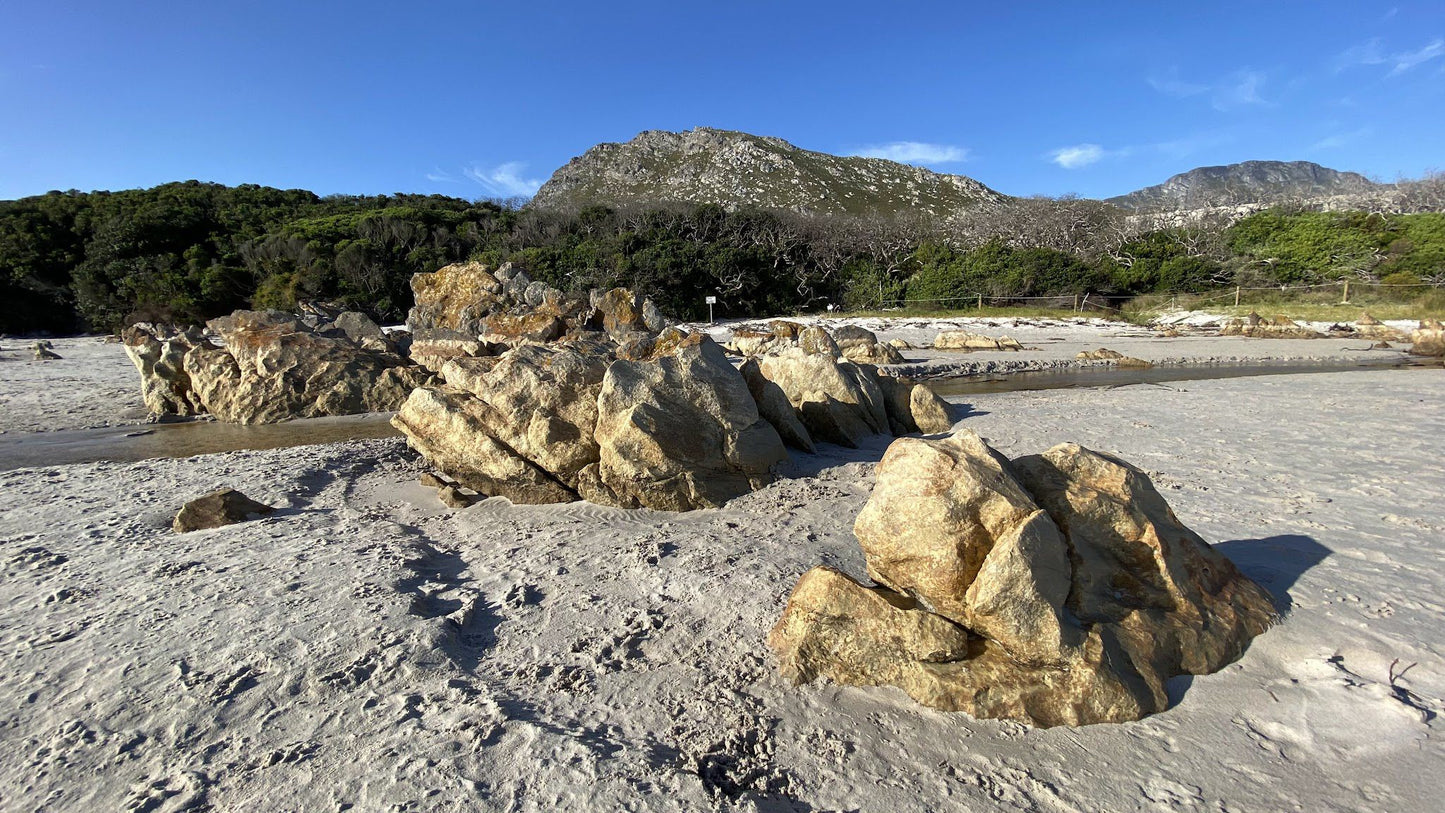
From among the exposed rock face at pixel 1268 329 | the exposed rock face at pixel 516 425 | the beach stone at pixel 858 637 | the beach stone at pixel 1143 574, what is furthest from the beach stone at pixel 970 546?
the exposed rock face at pixel 1268 329

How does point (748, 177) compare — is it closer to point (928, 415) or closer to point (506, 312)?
point (506, 312)

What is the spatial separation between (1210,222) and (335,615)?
152ft

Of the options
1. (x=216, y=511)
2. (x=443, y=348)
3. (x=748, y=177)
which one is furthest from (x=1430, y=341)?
(x=748, y=177)

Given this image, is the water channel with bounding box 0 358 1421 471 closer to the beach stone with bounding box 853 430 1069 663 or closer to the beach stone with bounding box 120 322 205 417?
the beach stone with bounding box 120 322 205 417

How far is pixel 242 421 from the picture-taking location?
37.2 feet

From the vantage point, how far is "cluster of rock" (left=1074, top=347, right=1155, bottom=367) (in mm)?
18266

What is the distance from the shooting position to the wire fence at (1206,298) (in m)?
27.8

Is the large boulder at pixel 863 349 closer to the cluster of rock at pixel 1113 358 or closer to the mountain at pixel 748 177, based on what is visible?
the cluster of rock at pixel 1113 358

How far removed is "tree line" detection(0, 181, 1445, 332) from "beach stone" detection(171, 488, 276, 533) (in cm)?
2480

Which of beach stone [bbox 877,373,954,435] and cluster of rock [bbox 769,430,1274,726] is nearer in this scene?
cluster of rock [bbox 769,430,1274,726]

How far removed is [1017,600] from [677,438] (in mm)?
3496

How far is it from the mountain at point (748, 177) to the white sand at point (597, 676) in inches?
2329

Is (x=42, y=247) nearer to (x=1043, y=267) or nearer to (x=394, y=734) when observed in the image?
(x=394, y=734)

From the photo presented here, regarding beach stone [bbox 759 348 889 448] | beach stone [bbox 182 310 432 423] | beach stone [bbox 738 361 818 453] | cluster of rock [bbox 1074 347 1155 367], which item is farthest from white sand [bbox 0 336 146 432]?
cluster of rock [bbox 1074 347 1155 367]
